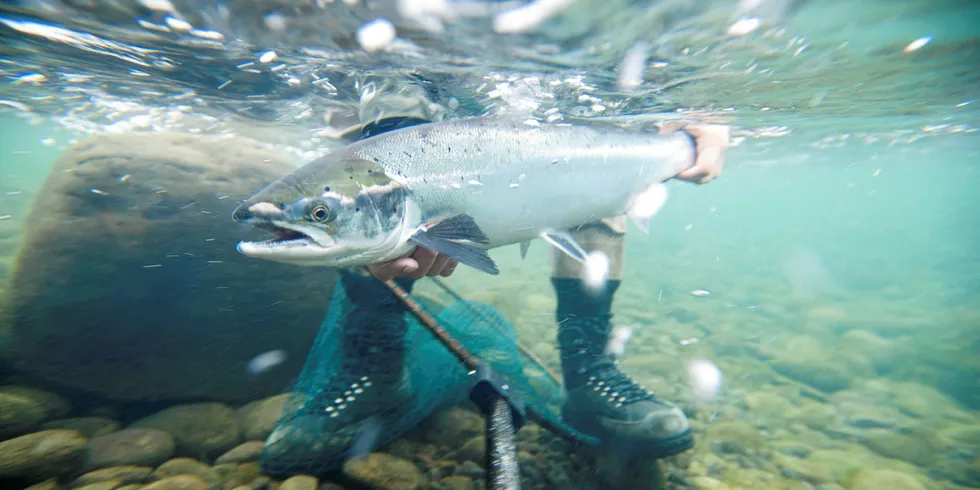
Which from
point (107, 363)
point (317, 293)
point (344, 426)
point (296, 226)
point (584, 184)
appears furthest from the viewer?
point (317, 293)

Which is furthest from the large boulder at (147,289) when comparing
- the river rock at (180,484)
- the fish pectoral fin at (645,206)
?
the fish pectoral fin at (645,206)

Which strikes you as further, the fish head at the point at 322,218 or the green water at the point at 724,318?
the green water at the point at 724,318

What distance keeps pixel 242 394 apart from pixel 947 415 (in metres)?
9.96

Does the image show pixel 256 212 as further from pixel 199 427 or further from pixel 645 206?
pixel 645 206

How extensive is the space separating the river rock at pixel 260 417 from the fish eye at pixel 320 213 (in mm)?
2276

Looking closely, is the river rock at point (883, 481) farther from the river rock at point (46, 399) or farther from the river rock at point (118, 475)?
the river rock at point (46, 399)

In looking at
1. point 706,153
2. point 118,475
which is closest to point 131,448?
point 118,475

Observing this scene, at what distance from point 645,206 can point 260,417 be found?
14.5ft

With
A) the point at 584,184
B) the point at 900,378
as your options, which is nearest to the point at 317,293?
the point at 584,184

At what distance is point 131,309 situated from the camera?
450 centimetres

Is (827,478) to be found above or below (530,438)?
above

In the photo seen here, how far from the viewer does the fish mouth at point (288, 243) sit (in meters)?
1.89

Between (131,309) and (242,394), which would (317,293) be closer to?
(242,394)

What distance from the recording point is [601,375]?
4.12m
